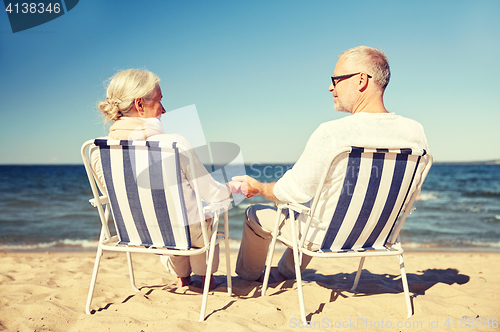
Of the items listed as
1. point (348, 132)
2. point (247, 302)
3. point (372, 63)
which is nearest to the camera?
point (348, 132)

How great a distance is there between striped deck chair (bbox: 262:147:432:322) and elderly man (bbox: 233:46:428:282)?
0.07 metres

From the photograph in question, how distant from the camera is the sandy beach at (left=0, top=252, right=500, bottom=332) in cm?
195

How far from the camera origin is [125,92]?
2150mm

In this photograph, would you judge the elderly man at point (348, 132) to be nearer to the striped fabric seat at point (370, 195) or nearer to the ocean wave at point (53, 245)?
the striped fabric seat at point (370, 195)

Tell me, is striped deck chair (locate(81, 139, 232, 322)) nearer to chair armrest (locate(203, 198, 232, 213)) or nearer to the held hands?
chair armrest (locate(203, 198, 232, 213))

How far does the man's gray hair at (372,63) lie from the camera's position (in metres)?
2.02

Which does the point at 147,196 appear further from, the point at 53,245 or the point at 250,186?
the point at 53,245

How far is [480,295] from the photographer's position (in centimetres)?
249

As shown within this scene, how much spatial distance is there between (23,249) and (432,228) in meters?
8.63

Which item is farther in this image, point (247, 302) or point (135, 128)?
point (247, 302)

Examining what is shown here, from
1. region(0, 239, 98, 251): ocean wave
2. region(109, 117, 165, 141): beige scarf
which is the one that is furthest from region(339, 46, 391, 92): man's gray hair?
region(0, 239, 98, 251): ocean wave

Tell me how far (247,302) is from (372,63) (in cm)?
184

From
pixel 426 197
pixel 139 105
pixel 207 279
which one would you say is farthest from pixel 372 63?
pixel 426 197

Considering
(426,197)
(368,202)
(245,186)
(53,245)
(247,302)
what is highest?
(245,186)
